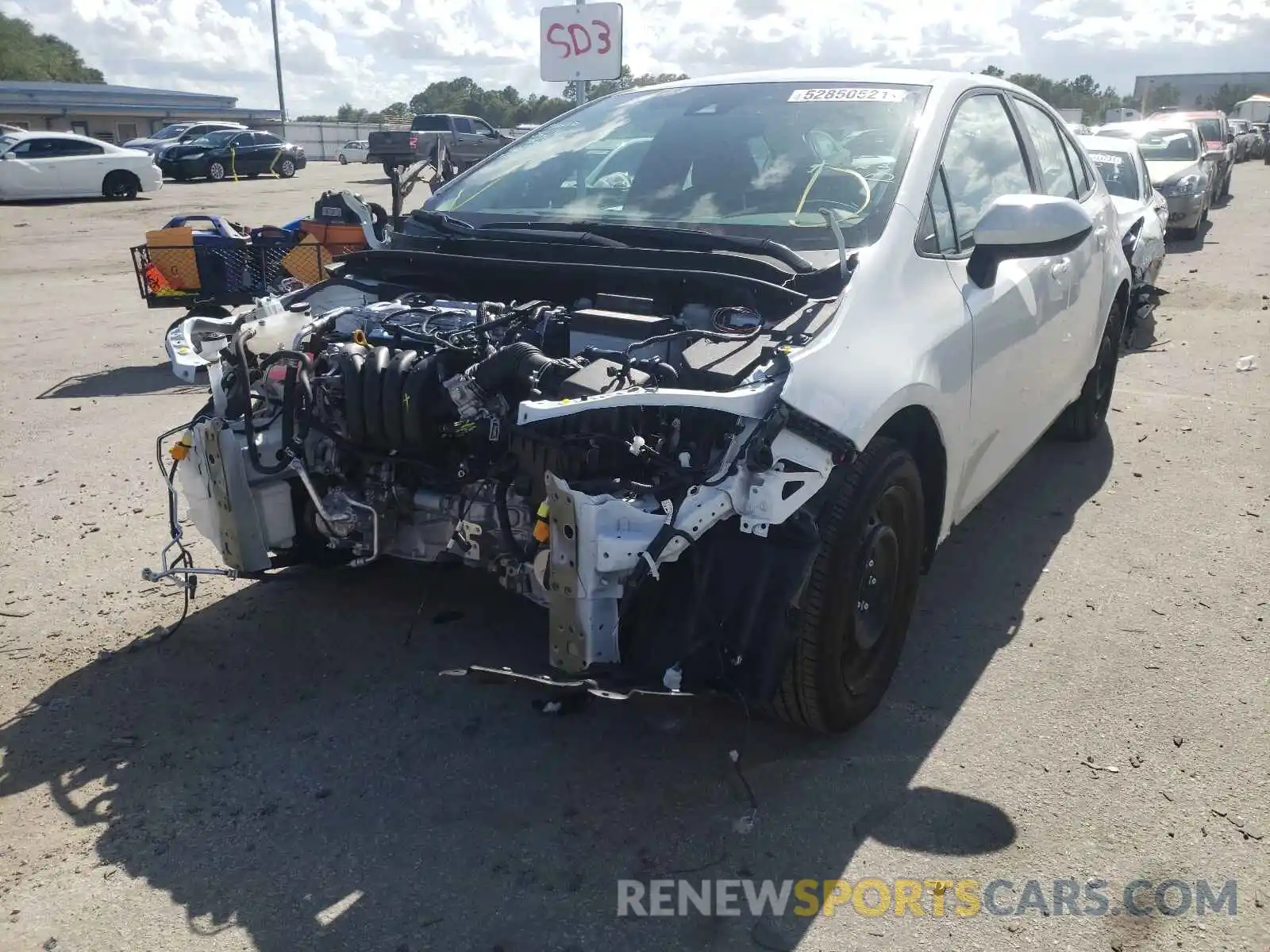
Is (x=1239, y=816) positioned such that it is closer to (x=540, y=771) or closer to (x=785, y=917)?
(x=785, y=917)

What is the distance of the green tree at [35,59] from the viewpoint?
6612 centimetres

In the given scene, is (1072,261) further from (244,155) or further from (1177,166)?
(244,155)

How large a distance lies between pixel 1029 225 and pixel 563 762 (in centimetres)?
217

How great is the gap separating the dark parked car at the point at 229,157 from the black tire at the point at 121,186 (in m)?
6.03

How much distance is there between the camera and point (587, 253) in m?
3.47

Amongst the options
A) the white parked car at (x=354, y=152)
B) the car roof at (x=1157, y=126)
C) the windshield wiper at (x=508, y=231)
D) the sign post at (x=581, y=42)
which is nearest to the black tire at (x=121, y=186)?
the sign post at (x=581, y=42)

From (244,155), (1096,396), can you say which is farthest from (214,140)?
(1096,396)

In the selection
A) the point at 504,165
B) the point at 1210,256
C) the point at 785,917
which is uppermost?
the point at 504,165

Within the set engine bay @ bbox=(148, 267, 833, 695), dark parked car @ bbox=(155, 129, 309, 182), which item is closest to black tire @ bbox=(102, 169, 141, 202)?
dark parked car @ bbox=(155, 129, 309, 182)

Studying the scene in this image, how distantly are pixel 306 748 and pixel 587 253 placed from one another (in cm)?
182

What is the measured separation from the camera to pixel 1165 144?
15125 millimetres

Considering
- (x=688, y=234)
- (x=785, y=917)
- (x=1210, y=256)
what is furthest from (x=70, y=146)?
(x=785, y=917)

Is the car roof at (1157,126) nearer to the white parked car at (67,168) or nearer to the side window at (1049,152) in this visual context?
the side window at (1049,152)

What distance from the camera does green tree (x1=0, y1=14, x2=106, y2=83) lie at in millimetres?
66125
